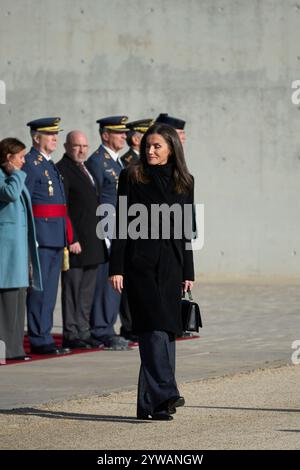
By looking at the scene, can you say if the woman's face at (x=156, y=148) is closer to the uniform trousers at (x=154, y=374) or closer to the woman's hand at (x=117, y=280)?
the woman's hand at (x=117, y=280)

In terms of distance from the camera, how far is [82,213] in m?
11.9

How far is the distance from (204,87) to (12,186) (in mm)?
7297

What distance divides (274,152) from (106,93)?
2.06m

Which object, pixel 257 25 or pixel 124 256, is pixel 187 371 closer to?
pixel 124 256

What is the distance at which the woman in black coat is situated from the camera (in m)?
8.01

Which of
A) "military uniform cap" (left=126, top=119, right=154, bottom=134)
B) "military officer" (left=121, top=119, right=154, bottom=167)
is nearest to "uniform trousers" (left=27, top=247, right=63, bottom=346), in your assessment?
"military officer" (left=121, top=119, right=154, bottom=167)

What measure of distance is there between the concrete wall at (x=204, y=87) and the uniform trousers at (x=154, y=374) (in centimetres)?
933

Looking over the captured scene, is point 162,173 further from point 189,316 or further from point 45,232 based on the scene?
point 45,232

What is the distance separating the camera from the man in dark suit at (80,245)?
11789 millimetres

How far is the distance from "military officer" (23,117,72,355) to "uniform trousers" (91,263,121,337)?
65cm

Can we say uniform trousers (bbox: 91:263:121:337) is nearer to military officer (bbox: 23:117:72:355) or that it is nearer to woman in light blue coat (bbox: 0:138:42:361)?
military officer (bbox: 23:117:72:355)

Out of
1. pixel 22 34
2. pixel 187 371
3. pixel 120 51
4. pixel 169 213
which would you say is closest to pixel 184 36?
pixel 120 51

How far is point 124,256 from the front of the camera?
26.8 ft

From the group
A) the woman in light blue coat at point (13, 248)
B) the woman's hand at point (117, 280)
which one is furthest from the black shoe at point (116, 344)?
the woman's hand at point (117, 280)
